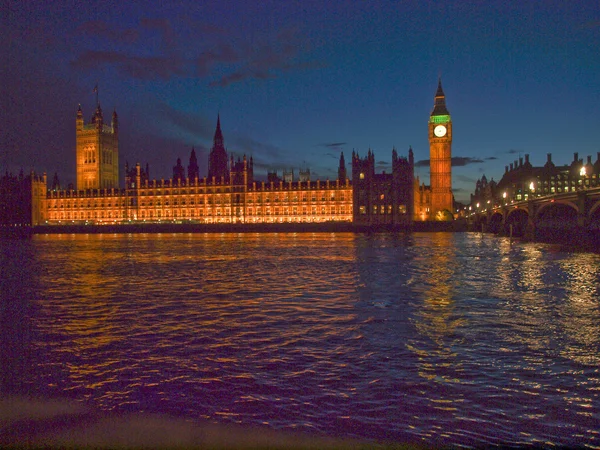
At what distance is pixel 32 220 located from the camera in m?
153

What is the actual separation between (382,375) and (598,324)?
7225 millimetres

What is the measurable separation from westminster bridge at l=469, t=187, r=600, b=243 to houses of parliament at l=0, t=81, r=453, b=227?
31.1 meters

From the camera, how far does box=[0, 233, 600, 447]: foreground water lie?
7176 millimetres

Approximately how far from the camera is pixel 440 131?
147750mm

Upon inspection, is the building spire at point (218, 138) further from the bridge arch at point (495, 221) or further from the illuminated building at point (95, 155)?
the bridge arch at point (495, 221)

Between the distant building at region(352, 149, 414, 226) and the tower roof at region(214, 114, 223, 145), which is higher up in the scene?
the tower roof at region(214, 114, 223, 145)

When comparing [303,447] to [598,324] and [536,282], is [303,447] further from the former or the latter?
[536,282]

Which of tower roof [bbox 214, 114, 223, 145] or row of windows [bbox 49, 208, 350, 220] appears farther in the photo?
tower roof [bbox 214, 114, 223, 145]

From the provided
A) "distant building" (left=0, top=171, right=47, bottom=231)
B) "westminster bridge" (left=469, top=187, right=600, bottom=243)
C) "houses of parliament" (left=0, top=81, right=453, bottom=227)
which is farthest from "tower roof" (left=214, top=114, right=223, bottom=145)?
"westminster bridge" (left=469, top=187, right=600, bottom=243)

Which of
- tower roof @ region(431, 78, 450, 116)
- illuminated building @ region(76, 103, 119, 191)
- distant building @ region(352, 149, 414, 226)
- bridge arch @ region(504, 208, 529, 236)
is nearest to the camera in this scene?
bridge arch @ region(504, 208, 529, 236)

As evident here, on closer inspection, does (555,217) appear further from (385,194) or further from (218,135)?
(218,135)

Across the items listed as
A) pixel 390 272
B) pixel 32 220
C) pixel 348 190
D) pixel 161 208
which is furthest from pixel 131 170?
pixel 390 272

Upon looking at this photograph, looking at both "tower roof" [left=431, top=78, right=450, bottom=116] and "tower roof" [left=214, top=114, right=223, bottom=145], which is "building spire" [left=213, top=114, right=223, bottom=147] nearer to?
"tower roof" [left=214, top=114, right=223, bottom=145]

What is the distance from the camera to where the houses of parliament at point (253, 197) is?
134000mm
